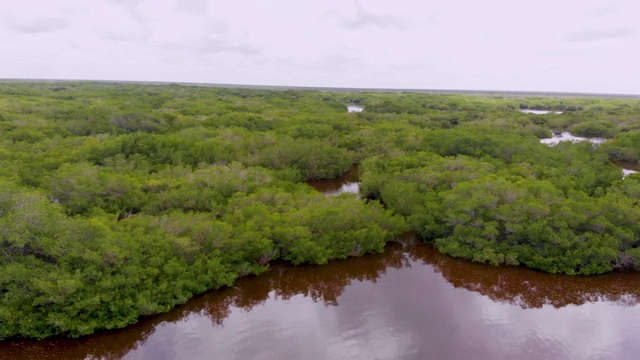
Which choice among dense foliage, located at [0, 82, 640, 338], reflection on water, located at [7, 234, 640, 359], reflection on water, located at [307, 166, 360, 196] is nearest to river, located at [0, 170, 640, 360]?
reflection on water, located at [7, 234, 640, 359]

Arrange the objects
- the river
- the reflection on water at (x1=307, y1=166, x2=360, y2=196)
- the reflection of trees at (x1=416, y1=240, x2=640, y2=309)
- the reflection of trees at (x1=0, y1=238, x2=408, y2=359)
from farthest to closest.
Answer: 1. the reflection on water at (x1=307, y1=166, x2=360, y2=196)
2. the reflection of trees at (x1=416, y1=240, x2=640, y2=309)
3. the river
4. the reflection of trees at (x1=0, y1=238, x2=408, y2=359)

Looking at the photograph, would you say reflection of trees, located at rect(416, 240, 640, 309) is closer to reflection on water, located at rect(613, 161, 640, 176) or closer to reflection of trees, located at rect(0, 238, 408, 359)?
reflection of trees, located at rect(0, 238, 408, 359)

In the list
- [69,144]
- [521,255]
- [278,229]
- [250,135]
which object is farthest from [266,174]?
[69,144]

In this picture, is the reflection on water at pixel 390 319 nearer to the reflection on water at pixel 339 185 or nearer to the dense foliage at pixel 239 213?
the dense foliage at pixel 239 213

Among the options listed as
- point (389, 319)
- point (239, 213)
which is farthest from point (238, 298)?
point (389, 319)

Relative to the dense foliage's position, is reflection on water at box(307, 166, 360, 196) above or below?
below

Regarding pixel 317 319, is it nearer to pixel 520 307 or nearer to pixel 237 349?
pixel 237 349

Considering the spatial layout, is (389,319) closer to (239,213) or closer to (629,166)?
(239,213)
